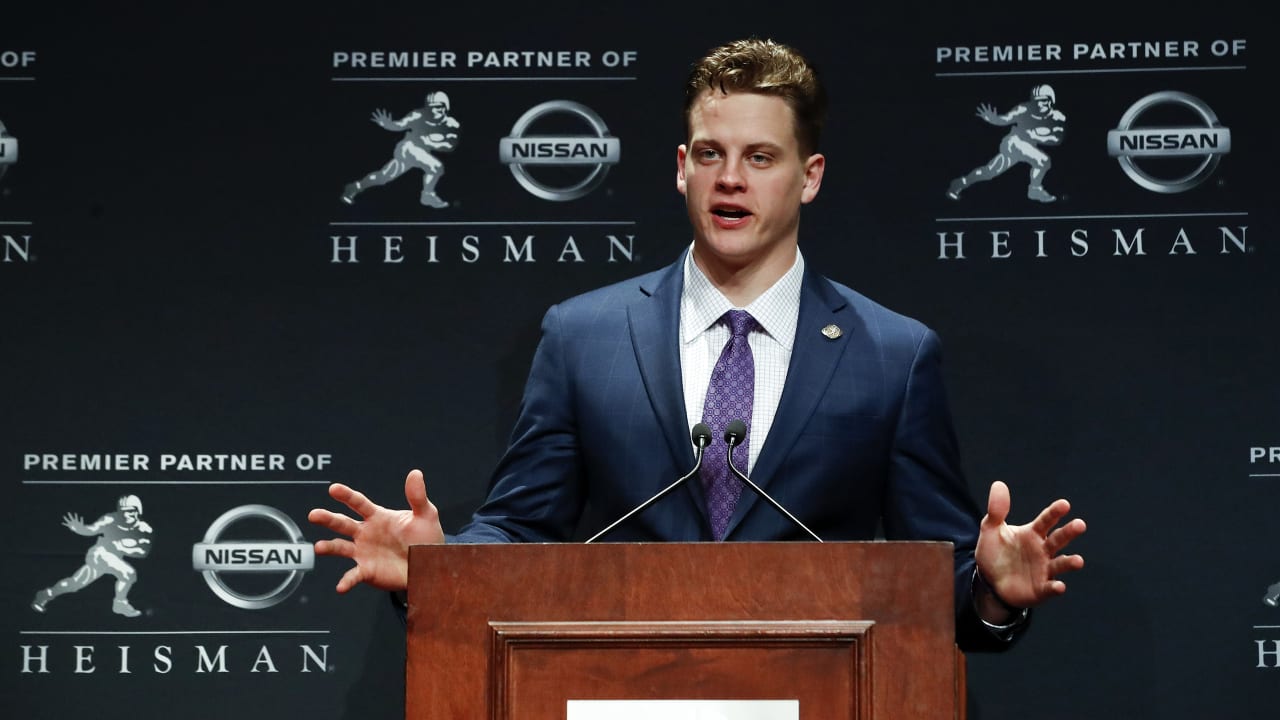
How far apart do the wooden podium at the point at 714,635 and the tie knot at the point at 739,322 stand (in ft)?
2.86

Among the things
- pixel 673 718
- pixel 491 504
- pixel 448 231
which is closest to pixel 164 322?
pixel 448 231

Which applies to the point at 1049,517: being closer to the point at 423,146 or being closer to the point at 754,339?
the point at 754,339

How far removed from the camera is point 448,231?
146 inches

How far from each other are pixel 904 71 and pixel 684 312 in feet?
3.77

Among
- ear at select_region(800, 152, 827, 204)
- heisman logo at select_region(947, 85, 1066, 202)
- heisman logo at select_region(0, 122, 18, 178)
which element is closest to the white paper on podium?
ear at select_region(800, 152, 827, 204)

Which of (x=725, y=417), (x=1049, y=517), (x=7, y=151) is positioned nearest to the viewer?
A: (x=1049, y=517)

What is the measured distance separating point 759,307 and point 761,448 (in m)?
0.29

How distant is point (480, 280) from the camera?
12.1ft

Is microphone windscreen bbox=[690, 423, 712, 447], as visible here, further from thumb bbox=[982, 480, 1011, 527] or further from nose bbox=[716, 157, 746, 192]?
nose bbox=[716, 157, 746, 192]

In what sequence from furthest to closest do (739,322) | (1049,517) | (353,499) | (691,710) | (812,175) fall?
(812,175), (739,322), (353,499), (1049,517), (691,710)

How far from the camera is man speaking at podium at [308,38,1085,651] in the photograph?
2.71m

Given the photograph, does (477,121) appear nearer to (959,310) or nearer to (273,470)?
(273,470)

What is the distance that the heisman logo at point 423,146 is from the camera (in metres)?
3.71

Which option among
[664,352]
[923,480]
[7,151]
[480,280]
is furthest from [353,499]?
[7,151]
